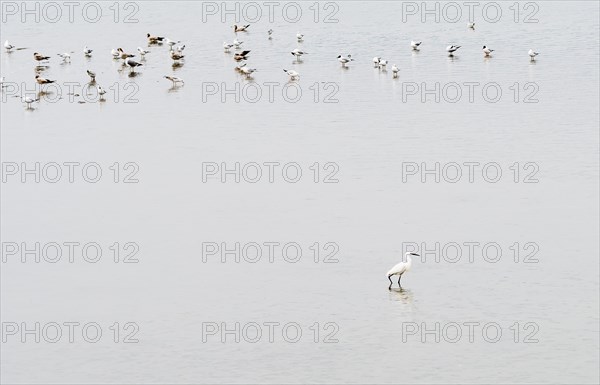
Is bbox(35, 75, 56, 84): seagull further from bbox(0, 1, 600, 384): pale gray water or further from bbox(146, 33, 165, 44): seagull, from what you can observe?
bbox(146, 33, 165, 44): seagull

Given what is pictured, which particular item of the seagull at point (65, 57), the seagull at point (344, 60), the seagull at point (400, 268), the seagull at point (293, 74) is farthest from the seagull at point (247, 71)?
the seagull at point (400, 268)

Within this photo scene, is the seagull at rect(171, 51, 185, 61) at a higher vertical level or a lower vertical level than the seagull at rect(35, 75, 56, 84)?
higher

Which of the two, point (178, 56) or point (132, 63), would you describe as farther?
point (178, 56)

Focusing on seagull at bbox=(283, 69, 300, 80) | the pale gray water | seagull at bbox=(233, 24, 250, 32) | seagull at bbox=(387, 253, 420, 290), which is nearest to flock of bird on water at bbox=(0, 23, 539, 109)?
seagull at bbox=(283, 69, 300, 80)

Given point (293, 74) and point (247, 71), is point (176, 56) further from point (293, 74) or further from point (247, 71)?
point (293, 74)

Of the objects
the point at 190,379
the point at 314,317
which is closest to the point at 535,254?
the point at 314,317

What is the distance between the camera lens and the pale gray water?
101ft

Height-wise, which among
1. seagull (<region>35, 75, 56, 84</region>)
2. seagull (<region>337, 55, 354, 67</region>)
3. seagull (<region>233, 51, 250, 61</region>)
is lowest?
seagull (<region>35, 75, 56, 84</region>)

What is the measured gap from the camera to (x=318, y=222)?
40531mm

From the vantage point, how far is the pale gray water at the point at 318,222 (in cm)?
3086

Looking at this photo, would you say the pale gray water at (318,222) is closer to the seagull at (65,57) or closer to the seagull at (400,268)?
the seagull at (400,268)

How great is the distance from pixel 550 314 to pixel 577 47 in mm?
40121

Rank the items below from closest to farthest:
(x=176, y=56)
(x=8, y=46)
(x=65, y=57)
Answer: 1. (x=176, y=56)
2. (x=65, y=57)
3. (x=8, y=46)

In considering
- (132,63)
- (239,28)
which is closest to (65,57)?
(132,63)
